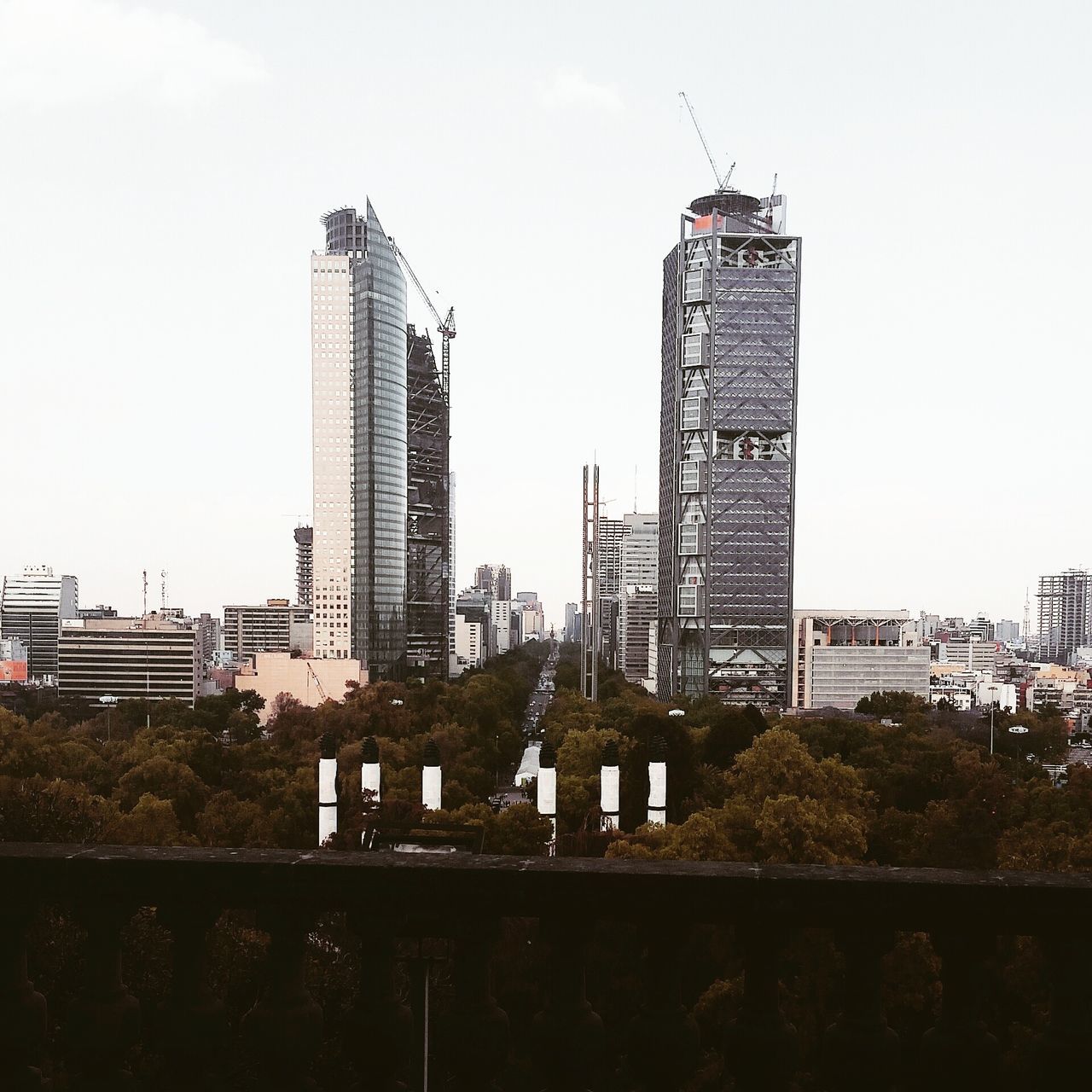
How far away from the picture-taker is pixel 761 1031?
2.54 meters

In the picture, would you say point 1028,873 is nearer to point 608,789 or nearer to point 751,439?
point 608,789

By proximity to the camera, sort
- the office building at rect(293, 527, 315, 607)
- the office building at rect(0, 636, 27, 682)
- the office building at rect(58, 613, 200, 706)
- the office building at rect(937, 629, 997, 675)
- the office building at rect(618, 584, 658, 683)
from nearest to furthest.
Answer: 1. the office building at rect(58, 613, 200, 706)
2. the office building at rect(0, 636, 27, 682)
3. the office building at rect(618, 584, 658, 683)
4. the office building at rect(937, 629, 997, 675)
5. the office building at rect(293, 527, 315, 607)

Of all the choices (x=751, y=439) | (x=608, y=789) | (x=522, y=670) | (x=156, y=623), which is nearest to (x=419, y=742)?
(x=608, y=789)

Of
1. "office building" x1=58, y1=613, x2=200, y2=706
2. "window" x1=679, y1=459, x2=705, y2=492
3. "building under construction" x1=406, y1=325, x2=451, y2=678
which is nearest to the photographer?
"office building" x1=58, y1=613, x2=200, y2=706

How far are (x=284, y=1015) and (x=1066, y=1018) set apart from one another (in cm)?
205

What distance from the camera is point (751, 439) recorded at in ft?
301

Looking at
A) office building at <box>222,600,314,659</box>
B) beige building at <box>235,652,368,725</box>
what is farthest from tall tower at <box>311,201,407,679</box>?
office building at <box>222,600,314,659</box>

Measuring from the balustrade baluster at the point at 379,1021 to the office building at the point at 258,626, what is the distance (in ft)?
491

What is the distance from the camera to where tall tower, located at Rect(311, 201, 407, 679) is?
97688mm

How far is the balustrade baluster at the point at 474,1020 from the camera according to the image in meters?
2.56

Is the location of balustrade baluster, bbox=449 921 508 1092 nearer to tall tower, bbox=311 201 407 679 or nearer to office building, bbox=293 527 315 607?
tall tower, bbox=311 201 407 679

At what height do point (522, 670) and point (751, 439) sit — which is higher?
point (751, 439)

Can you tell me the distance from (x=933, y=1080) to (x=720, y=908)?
2.35 ft

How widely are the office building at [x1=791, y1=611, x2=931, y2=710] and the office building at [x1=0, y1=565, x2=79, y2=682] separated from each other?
97.8 meters
